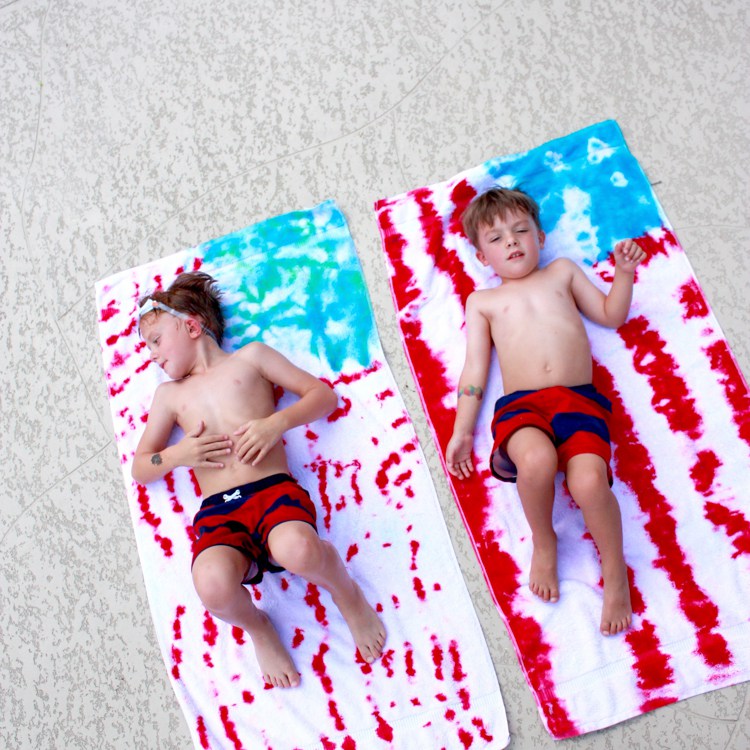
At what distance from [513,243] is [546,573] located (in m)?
0.67

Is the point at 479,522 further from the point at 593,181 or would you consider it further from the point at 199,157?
the point at 199,157

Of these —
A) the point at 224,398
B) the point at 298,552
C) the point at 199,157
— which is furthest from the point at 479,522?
the point at 199,157

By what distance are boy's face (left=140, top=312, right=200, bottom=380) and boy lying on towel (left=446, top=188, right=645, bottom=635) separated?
0.60m

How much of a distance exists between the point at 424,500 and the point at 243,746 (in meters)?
0.59

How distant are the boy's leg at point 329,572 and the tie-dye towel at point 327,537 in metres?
0.04

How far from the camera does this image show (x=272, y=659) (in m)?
1.39

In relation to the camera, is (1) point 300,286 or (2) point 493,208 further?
(1) point 300,286

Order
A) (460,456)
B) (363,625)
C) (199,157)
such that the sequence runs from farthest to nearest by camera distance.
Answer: (199,157)
(460,456)
(363,625)

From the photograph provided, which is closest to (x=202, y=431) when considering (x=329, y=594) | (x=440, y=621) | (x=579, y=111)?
(x=329, y=594)

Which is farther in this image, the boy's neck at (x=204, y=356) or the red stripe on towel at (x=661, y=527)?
the boy's neck at (x=204, y=356)

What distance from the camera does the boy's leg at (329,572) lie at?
131 cm

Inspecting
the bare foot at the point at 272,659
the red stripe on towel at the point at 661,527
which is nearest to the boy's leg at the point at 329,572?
the bare foot at the point at 272,659

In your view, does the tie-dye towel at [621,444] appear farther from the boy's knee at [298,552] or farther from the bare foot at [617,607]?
the boy's knee at [298,552]

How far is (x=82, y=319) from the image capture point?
177 centimetres
